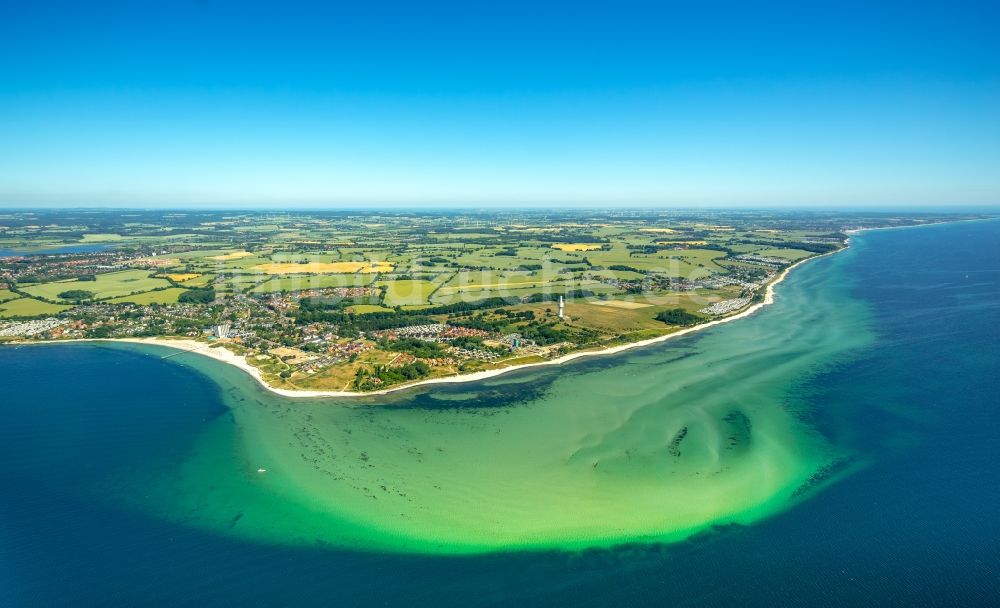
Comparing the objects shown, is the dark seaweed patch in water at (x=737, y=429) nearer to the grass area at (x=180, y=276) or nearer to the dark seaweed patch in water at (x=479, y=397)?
the dark seaweed patch in water at (x=479, y=397)

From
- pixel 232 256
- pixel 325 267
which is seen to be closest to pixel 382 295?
pixel 325 267

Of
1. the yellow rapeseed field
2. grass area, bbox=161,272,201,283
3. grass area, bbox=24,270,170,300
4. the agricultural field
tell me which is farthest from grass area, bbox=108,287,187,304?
the yellow rapeseed field

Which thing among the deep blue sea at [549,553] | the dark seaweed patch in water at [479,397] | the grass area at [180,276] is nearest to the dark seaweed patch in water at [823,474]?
the deep blue sea at [549,553]

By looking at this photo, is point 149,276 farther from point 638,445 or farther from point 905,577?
point 905,577

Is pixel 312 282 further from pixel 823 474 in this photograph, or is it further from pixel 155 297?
pixel 823 474

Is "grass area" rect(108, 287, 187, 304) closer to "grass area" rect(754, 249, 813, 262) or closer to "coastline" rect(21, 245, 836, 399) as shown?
"coastline" rect(21, 245, 836, 399)

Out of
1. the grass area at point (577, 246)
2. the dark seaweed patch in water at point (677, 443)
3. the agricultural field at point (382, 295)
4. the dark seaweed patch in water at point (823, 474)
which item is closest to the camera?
the dark seaweed patch in water at point (823, 474)

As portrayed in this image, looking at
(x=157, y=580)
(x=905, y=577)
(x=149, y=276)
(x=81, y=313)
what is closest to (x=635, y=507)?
(x=905, y=577)

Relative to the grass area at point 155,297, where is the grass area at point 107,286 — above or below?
above

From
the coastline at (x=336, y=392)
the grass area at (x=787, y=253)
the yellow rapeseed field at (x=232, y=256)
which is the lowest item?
the coastline at (x=336, y=392)
